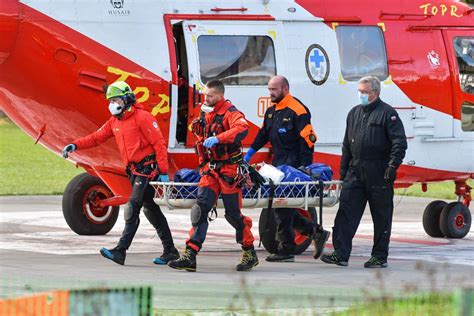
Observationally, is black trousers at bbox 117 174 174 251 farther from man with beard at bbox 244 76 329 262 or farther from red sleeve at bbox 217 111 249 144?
man with beard at bbox 244 76 329 262

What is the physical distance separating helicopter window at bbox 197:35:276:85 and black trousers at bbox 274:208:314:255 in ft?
5.58

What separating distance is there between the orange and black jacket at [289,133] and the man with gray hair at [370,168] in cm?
42

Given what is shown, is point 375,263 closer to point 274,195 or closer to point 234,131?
point 274,195

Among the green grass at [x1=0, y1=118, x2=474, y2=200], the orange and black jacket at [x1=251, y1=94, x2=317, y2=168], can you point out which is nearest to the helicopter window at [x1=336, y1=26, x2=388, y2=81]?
the orange and black jacket at [x1=251, y1=94, x2=317, y2=168]

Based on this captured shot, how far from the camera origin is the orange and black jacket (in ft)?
43.3

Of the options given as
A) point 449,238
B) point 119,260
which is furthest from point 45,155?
point 119,260

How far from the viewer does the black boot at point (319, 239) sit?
13.5m

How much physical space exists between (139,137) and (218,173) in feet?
3.06

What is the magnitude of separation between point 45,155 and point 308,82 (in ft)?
74.9

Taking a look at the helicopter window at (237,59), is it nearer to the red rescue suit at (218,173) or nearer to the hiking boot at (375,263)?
the red rescue suit at (218,173)

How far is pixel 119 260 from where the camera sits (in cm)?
1259

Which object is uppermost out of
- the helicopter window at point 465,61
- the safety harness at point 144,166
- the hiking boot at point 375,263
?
the helicopter window at point 465,61

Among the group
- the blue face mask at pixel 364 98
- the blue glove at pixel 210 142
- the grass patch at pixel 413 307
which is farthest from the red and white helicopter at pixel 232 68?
the grass patch at pixel 413 307

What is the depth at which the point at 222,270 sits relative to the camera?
41.5 ft
